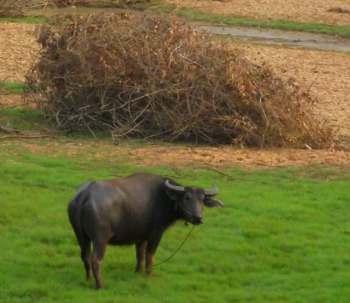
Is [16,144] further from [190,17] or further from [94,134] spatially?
[190,17]

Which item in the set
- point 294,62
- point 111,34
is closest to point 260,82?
point 111,34

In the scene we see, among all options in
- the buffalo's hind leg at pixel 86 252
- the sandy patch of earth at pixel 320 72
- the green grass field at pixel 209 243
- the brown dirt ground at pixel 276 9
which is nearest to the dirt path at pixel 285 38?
the sandy patch of earth at pixel 320 72

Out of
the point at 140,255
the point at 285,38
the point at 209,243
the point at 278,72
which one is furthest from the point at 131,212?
the point at 285,38

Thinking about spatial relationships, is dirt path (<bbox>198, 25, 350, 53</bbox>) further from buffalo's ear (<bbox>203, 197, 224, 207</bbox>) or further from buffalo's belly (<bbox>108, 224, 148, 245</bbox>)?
buffalo's belly (<bbox>108, 224, 148, 245</bbox>)

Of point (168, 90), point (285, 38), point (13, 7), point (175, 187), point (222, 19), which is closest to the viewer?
point (175, 187)

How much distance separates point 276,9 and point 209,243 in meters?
25.7

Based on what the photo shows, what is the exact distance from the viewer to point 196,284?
11.1 meters

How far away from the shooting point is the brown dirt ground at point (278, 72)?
16531mm

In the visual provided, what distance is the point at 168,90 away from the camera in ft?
56.6

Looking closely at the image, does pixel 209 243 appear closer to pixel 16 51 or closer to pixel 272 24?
pixel 16 51

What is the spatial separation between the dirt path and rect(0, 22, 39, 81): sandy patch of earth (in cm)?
537

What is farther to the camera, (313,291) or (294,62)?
(294,62)

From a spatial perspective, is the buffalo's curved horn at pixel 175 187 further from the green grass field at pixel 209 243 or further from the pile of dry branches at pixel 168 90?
the pile of dry branches at pixel 168 90

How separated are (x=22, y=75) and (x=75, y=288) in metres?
11.9
